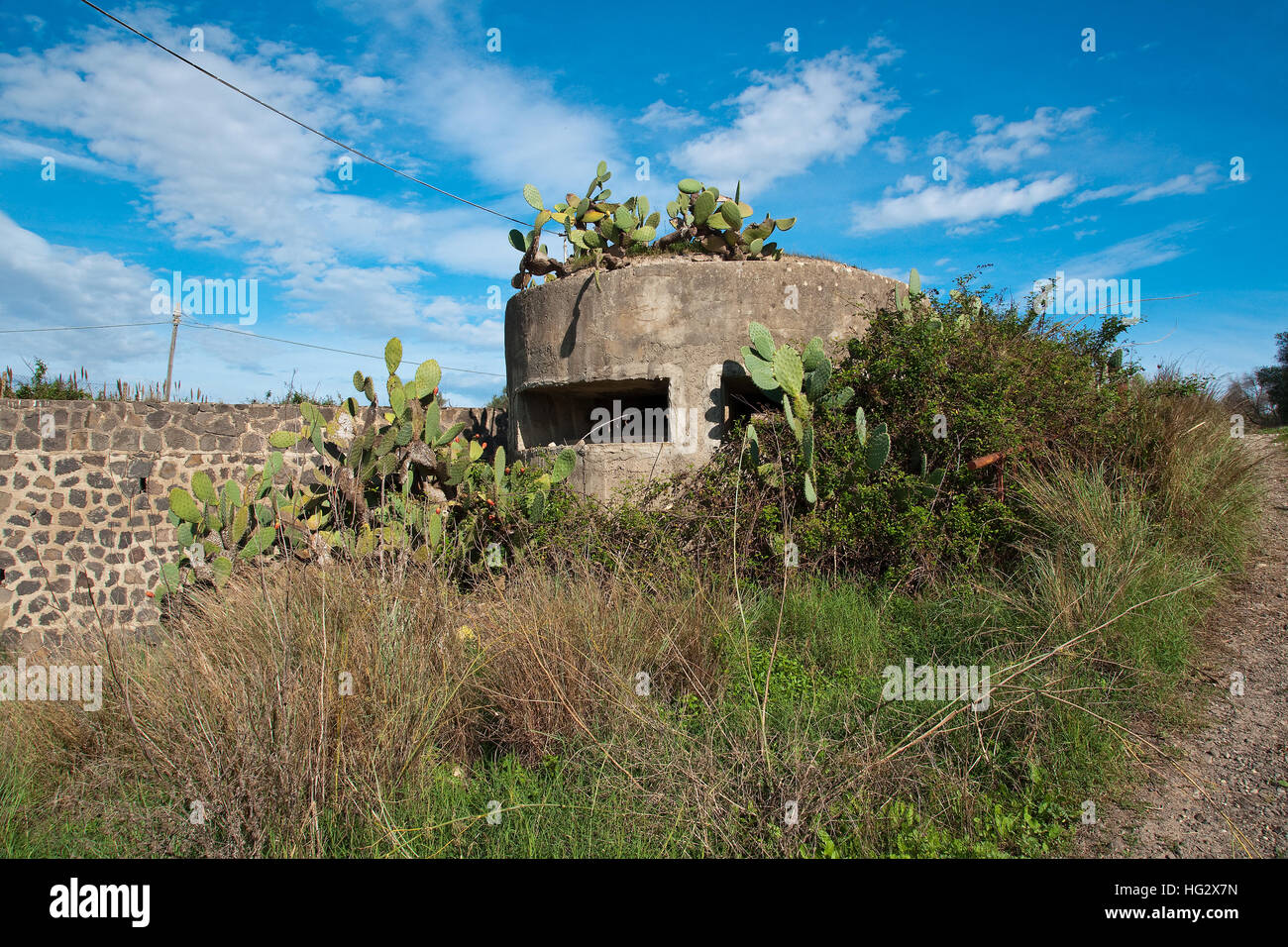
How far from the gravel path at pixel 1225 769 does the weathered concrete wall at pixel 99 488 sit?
23.1 feet

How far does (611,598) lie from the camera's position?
13.4 ft

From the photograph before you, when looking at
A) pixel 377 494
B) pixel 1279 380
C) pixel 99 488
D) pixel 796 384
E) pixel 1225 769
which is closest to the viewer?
pixel 1225 769

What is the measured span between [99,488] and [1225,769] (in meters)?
9.43

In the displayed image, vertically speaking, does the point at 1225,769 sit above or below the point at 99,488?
below

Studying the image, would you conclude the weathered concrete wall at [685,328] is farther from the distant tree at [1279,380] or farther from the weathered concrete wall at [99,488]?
the distant tree at [1279,380]

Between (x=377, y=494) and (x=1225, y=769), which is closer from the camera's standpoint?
(x=1225, y=769)

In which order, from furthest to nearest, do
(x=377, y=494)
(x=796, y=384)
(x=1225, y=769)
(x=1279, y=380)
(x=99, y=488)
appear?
(x=1279, y=380), (x=99, y=488), (x=377, y=494), (x=796, y=384), (x=1225, y=769)

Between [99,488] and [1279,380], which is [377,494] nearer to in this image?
[99,488]

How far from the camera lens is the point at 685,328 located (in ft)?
20.8

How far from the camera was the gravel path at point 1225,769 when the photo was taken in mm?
2920

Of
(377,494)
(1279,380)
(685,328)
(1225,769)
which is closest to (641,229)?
(685,328)

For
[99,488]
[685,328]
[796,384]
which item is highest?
[685,328]

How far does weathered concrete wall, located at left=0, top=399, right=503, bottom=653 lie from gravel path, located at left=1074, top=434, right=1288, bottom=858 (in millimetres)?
7045
